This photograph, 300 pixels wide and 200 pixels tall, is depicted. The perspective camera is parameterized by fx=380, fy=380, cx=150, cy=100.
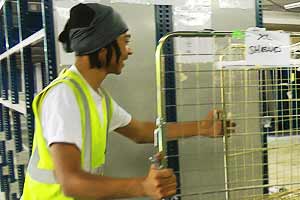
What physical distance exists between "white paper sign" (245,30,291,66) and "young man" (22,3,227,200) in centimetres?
49

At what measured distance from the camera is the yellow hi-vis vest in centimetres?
132

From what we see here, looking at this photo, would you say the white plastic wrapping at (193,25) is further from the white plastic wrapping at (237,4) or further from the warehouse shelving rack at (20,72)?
the warehouse shelving rack at (20,72)

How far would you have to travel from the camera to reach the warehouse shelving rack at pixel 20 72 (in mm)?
1775

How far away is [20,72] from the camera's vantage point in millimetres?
3092

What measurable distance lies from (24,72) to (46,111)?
1.15m

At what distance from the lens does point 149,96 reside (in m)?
1.94

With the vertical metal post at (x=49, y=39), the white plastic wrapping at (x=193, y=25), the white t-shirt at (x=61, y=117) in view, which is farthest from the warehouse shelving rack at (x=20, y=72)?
the white plastic wrapping at (x=193, y=25)

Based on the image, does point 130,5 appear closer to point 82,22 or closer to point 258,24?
point 82,22

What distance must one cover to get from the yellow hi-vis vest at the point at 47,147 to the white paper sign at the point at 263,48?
0.65 meters

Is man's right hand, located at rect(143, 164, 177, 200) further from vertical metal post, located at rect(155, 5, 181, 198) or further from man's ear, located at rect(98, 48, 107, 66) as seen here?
vertical metal post, located at rect(155, 5, 181, 198)

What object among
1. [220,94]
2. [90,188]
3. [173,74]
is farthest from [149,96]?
[90,188]

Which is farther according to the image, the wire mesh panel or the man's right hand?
the wire mesh panel

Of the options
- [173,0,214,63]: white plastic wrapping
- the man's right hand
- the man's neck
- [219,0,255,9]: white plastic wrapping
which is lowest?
the man's right hand

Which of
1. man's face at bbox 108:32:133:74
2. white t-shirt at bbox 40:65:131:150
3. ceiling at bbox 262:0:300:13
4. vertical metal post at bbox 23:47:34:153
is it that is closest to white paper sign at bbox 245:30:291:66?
man's face at bbox 108:32:133:74
